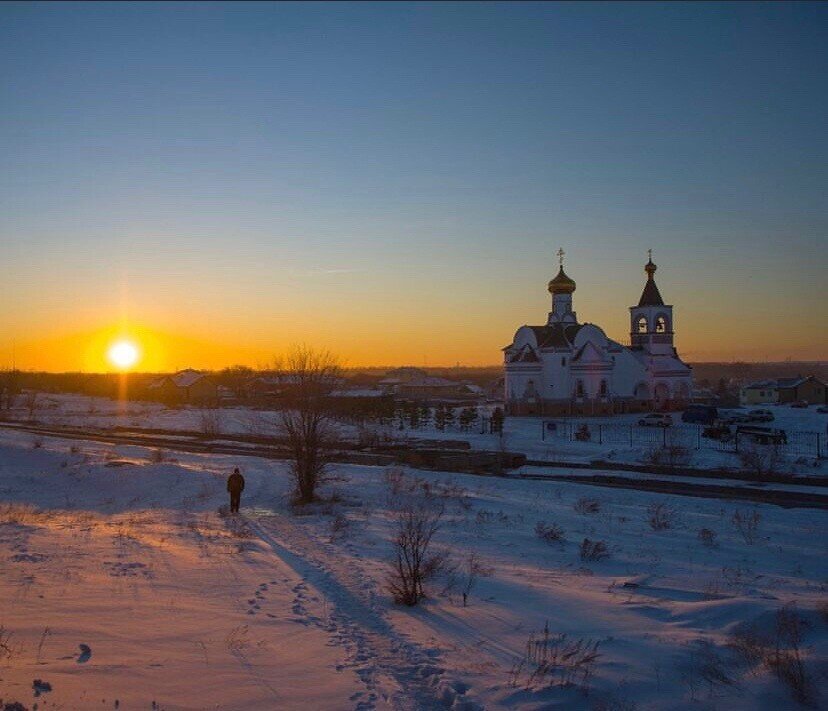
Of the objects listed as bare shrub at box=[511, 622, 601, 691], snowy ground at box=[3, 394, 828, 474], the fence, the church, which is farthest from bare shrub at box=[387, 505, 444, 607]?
the church

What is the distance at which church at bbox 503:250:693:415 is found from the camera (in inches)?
2160

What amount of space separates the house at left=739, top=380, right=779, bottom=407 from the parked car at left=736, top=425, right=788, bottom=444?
4037cm

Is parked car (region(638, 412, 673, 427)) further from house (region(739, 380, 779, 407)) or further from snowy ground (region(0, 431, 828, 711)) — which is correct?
house (region(739, 380, 779, 407))

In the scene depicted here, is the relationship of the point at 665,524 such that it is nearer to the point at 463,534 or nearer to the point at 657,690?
the point at 463,534

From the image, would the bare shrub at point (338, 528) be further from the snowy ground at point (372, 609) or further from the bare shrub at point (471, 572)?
the bare shrub at point (471, 572)

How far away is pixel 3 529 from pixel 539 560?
10189mm

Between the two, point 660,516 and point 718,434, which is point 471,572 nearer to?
point 660,516

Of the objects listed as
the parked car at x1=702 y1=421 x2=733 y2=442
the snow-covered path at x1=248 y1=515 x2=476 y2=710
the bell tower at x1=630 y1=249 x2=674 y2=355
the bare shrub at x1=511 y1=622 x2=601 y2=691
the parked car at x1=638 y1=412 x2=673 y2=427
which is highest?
the bell tower at x1=630 y1=249 x2=674 y2=355

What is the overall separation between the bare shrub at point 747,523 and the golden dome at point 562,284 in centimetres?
4461

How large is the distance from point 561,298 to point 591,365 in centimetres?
923

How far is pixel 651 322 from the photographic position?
200 feet

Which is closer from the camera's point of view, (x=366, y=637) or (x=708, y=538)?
(x=366, y=637)

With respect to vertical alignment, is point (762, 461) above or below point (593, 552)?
above

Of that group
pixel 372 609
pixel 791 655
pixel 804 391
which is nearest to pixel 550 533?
pixel 372 609
